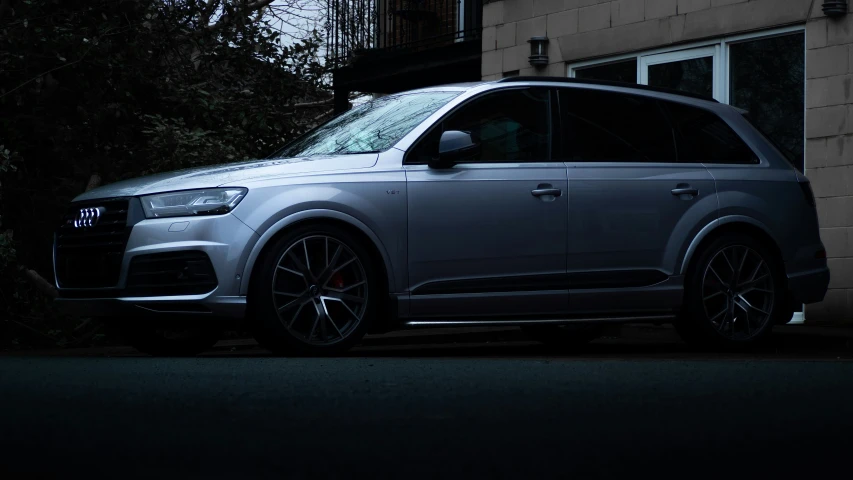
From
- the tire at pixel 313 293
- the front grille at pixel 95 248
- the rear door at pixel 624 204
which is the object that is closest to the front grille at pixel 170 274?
the front grille at pixel 95 248

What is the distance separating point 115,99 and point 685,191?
887cm

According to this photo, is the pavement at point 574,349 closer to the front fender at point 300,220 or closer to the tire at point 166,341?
the tire at point 166,341

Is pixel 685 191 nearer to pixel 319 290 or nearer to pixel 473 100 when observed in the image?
pixel 473 100

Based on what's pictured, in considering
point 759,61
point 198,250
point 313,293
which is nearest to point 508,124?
point 313,293

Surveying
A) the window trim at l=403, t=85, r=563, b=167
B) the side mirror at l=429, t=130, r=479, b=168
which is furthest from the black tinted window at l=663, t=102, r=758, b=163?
the side mirror at l=429, t=130, r=479, b=168

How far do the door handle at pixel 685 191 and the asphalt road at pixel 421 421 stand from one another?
2.23 meters

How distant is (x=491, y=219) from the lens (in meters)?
8.25

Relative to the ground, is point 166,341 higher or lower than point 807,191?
lower

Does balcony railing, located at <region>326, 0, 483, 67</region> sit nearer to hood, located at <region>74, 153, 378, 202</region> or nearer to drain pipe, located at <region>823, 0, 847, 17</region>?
drain pipe, located at <region>823, 0, 847, 17</region>

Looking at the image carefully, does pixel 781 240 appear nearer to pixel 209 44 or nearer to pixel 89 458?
pixel 89 458

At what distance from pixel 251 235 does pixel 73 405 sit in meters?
2.60

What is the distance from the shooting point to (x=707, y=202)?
893 cm

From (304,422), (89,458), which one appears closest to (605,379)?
(304,422)

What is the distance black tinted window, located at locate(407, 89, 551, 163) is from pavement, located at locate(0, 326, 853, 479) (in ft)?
6.05
